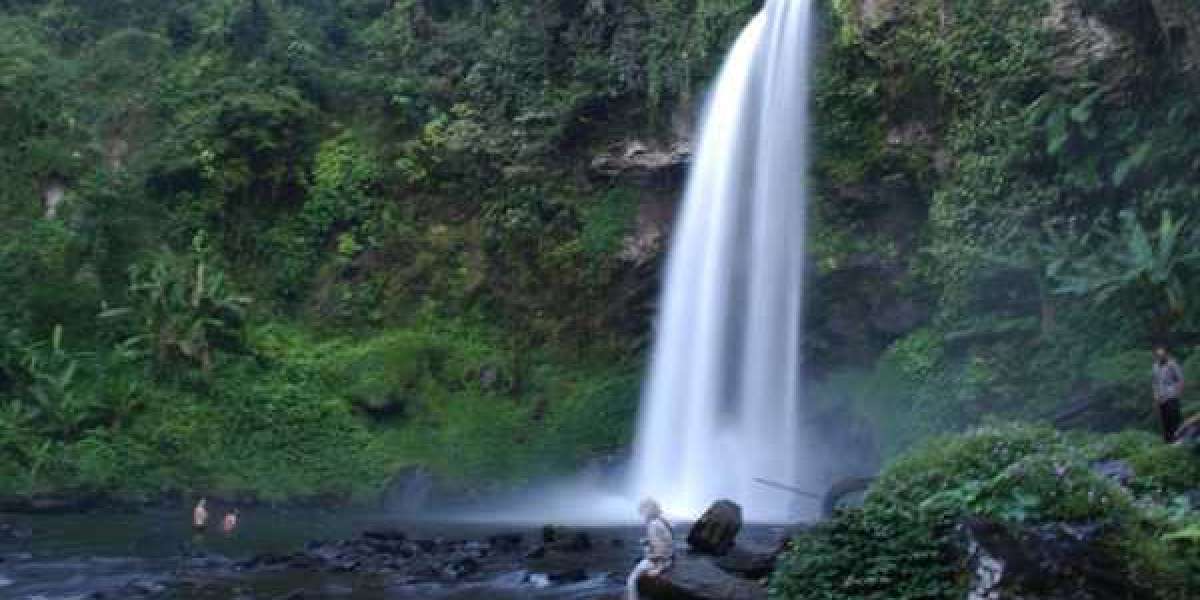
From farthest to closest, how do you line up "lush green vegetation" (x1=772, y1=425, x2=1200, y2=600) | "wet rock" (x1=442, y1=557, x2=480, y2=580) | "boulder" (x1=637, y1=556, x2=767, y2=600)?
"wet rock" (x1=442, y1=557, x2=480, y2=580)
"boulder" (x1=637, y1=556, x2=767, y2=600)
"lush green vegetation" (x1=772, y1=425, x2=1200, y2=600)

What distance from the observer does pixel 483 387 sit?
28.5 m

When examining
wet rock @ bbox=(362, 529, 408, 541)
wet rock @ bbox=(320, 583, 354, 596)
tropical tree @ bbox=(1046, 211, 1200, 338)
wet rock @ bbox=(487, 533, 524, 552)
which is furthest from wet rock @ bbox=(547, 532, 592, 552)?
tropical tree @ bbox=(1046, 211, 1200, 338)

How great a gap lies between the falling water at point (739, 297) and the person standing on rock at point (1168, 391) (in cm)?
946

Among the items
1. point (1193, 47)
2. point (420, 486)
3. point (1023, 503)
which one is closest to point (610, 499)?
point (420, 486)

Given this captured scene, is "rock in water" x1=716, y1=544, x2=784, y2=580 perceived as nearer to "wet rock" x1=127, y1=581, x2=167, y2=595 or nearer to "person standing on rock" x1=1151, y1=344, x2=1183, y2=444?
Result: "person standing on rock" x1=1151, y1=344, x2=1183, y2=444

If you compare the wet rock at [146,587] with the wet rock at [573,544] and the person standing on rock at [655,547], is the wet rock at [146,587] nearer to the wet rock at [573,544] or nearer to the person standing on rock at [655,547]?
the wet rock at [573,544]

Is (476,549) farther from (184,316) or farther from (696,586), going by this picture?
(184,316)

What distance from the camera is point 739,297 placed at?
25.7m

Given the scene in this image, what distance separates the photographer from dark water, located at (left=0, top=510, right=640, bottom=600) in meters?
15.1

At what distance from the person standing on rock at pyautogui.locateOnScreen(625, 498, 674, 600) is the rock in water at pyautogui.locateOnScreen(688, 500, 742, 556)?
3.00 metres

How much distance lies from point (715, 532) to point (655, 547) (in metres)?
3.35

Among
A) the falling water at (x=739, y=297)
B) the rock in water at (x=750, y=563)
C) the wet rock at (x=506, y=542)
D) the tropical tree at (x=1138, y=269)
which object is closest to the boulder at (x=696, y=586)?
the rock in water at (x=750, y=563)

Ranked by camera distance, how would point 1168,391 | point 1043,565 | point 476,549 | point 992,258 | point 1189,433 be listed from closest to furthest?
1. point 1043,565
2. point 1189,433
3. point 1168,391
4. point 476,549
5. point 992,258

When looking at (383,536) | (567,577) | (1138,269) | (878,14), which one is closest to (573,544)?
(567,577)
